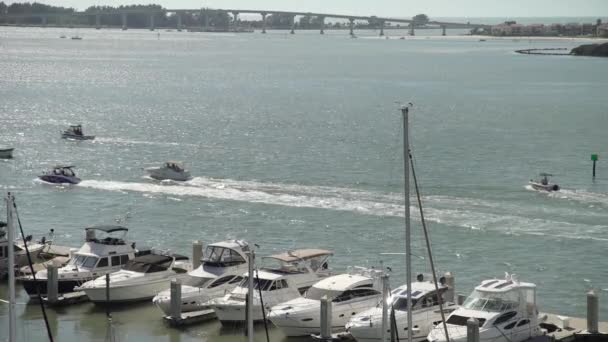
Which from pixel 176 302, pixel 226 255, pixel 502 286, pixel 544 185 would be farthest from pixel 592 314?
pixel 544 185

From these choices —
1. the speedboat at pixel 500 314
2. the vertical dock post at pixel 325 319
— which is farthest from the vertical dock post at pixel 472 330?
the vertical dock post at pixel 325 319

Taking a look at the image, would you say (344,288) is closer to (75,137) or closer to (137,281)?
(137,281)

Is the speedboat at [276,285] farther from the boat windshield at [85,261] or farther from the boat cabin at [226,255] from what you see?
the boat windshield at [85,261]

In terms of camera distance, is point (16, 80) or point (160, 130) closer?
point (160, 130)

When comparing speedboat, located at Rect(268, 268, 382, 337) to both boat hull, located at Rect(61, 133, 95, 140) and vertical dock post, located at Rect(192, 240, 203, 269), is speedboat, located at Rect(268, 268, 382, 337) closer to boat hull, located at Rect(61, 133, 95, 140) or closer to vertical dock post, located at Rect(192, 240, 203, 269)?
vertical dock post, located at Rect(192, 240, 203, 269)

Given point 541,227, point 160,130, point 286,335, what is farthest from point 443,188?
point 160,130

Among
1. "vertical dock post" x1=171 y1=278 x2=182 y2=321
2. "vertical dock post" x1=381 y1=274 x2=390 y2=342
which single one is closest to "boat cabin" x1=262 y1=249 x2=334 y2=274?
"vertical dock post" x1=171 y1=278 x2=182 y2=321

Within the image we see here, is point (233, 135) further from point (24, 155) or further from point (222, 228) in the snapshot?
point (222, 228)
